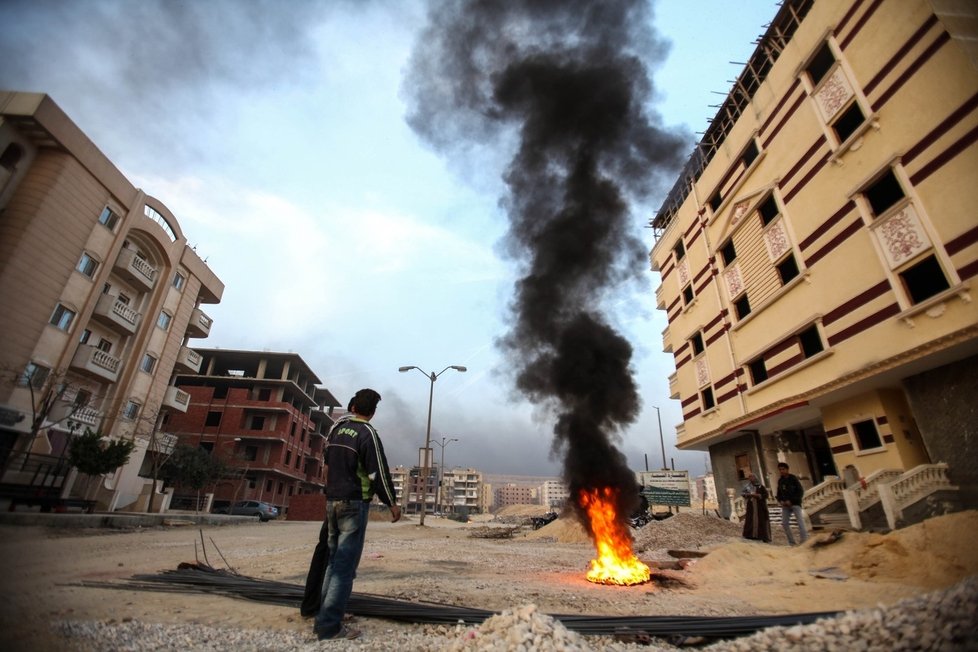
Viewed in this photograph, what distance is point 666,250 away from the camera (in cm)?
2625

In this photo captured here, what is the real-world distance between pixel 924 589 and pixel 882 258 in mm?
10094

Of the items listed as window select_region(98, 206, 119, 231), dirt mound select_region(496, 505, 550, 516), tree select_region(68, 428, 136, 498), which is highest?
window select_region(98, 206, 119, 231)

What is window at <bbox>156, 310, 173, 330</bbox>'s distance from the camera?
2595 centimetres

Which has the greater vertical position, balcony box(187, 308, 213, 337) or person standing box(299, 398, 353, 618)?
balcony box(187, 308, 213, 337)

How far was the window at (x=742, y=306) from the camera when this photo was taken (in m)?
19.0

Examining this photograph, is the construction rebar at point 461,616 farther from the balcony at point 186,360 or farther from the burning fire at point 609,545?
the balcony at point 186,360

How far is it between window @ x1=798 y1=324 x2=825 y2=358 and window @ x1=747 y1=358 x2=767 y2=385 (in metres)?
2.19

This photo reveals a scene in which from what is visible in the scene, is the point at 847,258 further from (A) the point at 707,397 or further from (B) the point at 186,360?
(B) the point at 186,360

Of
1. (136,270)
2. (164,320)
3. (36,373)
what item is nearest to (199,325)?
(164,320)

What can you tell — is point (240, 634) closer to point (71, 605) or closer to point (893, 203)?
point (71, 605)

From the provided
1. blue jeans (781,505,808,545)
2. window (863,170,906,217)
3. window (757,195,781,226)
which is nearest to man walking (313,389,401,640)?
blue jeans (781,505,808,545)

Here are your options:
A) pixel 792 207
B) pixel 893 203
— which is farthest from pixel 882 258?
pixel 792 207

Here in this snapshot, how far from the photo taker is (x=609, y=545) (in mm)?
7594

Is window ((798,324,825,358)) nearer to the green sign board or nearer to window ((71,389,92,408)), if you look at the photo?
the green sign board
